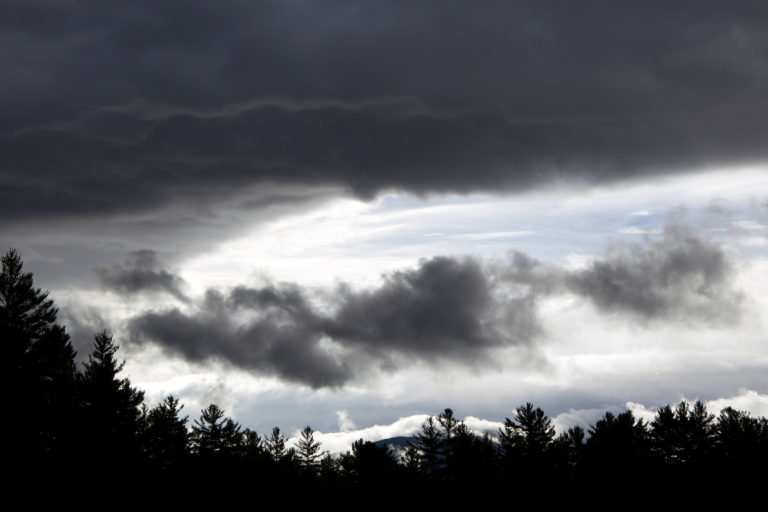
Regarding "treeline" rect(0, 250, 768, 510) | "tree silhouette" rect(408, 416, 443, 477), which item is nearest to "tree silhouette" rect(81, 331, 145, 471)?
"treeline" rect(0, 250, 768, 510)

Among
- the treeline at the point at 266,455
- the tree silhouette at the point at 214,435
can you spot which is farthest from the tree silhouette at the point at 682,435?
the tree silhouette at the point at 214,435

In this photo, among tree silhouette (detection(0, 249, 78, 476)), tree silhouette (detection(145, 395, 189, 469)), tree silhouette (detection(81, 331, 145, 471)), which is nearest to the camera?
tree silhouette (detection(0, 249, 78, 476))

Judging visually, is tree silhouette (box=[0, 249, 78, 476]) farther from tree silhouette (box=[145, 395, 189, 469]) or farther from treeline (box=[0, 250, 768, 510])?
tree silhouette (box=[145, 395, 189, 469])

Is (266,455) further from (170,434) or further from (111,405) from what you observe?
(111,405)

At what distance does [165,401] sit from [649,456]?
57.2m

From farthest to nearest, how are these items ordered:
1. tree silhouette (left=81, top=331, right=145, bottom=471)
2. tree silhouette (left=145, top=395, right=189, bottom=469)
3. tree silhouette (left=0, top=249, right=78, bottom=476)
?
tree silhouette (left=145, top=395, right=189, bottom=469) < tree silhouette (left=81, top=331, right=145, bottom=471) < tree silhouette (left=0, top=249, right=78, bottom=476)

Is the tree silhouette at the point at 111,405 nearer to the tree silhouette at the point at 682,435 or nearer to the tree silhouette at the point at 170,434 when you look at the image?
the tree silhouette at the point at 170,434

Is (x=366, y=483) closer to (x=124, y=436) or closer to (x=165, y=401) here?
(x=165, y=401)

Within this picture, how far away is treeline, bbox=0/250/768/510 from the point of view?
40906 millimetres

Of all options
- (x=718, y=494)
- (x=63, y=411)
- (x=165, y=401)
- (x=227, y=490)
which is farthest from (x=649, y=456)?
(x=63, y=411)

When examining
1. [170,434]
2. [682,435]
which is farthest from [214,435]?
[682,435]

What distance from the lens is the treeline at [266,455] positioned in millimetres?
40906

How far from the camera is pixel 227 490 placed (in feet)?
230

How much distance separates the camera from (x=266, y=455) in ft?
285
